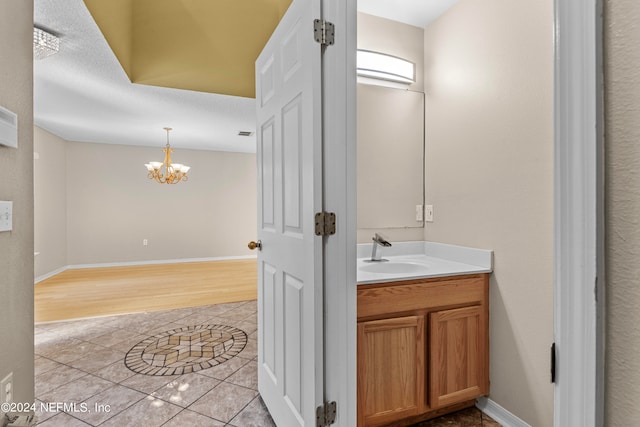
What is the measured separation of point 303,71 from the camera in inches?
50.6

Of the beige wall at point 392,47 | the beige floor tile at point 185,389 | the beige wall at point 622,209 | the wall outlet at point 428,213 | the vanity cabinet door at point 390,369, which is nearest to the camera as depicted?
the beige wall at point 622,209

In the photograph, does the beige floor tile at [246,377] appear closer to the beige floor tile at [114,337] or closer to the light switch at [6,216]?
the beige floor tile at [114,337]

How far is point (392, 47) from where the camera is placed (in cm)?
223

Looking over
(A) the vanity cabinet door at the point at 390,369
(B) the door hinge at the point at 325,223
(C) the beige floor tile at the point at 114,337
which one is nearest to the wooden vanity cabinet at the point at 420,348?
(A) the vanity cabinet door at the point at 390,369

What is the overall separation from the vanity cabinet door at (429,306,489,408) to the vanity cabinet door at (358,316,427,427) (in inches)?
2.8

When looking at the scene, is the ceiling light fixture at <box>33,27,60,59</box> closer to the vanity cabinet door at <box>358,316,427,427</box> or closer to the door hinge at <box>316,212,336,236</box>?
the door hinge at <box>316,212,336,236</box>

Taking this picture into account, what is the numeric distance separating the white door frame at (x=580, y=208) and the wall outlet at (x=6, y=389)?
1504mm

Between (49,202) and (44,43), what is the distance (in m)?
3.78

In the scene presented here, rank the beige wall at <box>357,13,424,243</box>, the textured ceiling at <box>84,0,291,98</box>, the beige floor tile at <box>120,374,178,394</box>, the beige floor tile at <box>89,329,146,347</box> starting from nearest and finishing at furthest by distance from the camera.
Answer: the beige floor tile at <box>120,374,178,394</box>, the beige wall at <box>357,13,424,243</box>, the beige floor tile at <box>89,329,146,347</box>, the textured ceiling at <box>84,0,291,98</box>

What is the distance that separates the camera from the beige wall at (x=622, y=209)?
1.41 feet

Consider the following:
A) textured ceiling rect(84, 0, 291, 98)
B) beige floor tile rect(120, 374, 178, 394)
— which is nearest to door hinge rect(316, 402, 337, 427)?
beige floor tile rect(120, 374, 178, 394)

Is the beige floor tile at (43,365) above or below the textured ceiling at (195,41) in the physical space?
below

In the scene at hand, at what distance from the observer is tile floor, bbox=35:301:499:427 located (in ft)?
5.84

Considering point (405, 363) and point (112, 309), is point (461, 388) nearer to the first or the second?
point (405, 363)
